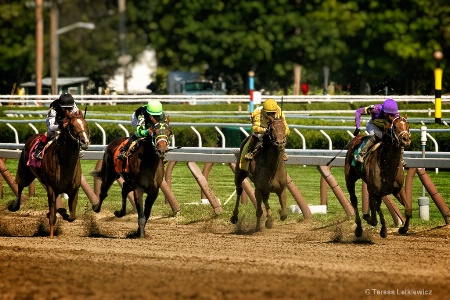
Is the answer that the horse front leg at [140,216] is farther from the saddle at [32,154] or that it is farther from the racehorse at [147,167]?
the saddle at [32,154]

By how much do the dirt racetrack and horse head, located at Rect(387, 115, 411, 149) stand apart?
0.99 meters

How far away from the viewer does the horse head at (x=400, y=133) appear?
40.1 feet

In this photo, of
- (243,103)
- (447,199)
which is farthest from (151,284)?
(243,103)

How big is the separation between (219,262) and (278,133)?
3139 millimetres

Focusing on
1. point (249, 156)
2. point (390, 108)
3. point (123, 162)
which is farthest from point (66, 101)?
point (390, 108)

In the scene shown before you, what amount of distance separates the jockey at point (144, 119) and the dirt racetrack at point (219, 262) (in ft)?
3.15

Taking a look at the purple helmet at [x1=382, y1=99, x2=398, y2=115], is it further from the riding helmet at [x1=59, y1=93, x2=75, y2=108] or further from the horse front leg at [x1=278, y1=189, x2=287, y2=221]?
the riding helmet at [x1=59, y1=93, x2=75, y2=108]

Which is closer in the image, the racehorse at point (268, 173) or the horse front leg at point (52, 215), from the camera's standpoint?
the horse front leg at point (52, 215)

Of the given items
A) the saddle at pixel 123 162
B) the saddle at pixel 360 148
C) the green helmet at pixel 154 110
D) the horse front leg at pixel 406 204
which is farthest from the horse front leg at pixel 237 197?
the horse front leg at pixel 406 204

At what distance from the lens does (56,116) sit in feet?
44.3

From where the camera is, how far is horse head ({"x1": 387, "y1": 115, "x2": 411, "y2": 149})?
40.1 feet

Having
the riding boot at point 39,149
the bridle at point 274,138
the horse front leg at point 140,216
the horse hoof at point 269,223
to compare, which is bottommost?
the horse hoof at point 269,223

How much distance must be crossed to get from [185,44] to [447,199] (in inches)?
1548

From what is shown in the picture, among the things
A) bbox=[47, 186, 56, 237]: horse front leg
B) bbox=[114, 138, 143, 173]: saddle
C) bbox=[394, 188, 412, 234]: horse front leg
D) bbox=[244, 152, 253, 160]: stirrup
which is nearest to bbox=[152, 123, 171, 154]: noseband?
bbox=[114, 138, 143, 173]: saddle
